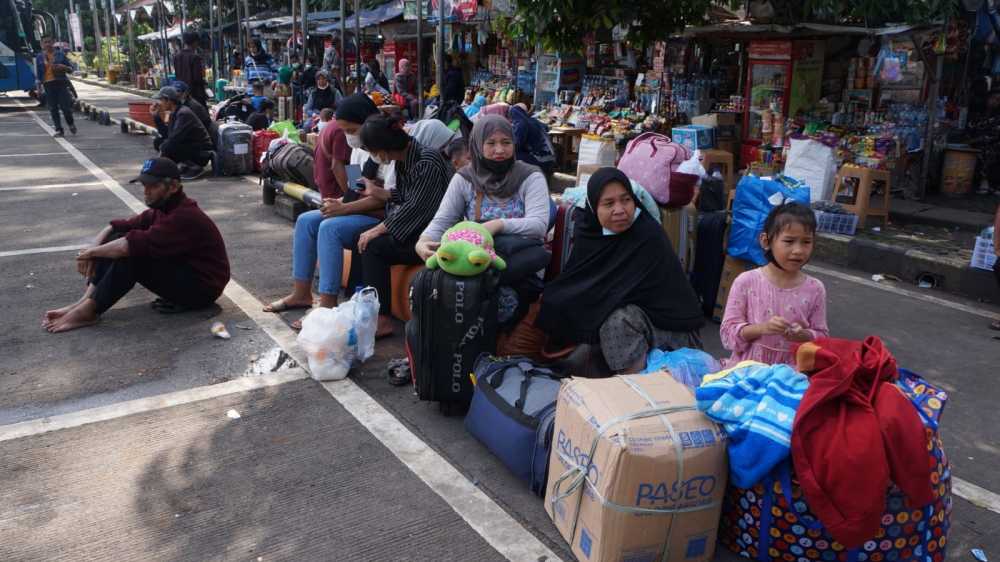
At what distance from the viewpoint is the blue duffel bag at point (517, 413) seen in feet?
10.6

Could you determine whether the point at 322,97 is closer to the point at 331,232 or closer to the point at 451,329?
the point at 331,232

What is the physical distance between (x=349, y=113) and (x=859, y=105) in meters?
6.84

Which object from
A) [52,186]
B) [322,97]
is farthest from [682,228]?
[322,97]

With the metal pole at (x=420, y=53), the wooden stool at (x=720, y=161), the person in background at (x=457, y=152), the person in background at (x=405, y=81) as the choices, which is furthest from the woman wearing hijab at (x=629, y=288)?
the person in background at (x=405, y=81)

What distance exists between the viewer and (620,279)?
12.7 feet

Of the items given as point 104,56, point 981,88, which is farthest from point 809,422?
point 104,56

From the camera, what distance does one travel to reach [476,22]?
13.4m

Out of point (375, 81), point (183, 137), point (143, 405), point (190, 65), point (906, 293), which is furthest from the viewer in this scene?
point (375, 81)

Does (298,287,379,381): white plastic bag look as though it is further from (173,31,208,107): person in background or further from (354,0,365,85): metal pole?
(173,31,208,107): person in background

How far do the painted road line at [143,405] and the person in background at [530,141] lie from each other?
3065 millimetres

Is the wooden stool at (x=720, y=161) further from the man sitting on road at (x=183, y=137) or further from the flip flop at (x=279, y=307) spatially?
the man sitting on road at (x=183, y=137)

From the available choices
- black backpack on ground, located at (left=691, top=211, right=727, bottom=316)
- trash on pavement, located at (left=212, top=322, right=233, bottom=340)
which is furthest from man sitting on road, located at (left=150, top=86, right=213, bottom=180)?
black backpack on ground, located at (left=691, top=211, right=727, bottom=316)

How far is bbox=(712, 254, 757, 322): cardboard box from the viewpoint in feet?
17.3

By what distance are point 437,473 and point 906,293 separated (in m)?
4.76
